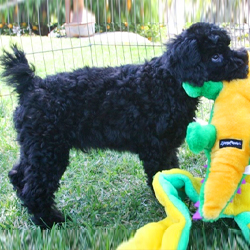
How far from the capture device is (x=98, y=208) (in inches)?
114

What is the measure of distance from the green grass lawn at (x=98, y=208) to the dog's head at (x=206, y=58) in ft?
3.21

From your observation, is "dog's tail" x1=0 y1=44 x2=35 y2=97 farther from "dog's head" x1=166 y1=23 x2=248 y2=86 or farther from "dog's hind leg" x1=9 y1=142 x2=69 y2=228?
"dog's head" x1=166 y1=23 x2=248 y2=86

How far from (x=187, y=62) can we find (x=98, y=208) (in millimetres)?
1398

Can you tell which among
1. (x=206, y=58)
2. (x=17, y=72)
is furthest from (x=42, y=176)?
(x=206, y=58)

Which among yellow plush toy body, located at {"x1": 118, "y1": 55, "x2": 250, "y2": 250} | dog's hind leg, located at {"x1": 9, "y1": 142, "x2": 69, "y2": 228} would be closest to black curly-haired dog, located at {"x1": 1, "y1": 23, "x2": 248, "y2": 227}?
dog's hind leg, located at {"x1": 9, "y1": 142, "x2": 69, "y2": 228}

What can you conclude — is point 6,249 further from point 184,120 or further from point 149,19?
point 149,19

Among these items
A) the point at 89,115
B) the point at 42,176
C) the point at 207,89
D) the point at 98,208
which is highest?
the point at 207,89

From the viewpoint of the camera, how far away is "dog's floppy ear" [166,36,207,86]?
2.31 metres

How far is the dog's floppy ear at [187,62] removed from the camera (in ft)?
7.58

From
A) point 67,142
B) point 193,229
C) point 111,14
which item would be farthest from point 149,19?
point 193,229

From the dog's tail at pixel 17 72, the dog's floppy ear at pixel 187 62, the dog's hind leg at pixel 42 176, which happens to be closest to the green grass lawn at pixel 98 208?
the dog's hind leg at pixel 42 176

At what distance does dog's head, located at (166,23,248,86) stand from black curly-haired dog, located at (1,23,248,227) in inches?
2.9

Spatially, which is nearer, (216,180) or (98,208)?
(216,180)

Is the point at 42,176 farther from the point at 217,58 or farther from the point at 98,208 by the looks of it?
the point at 217,58
